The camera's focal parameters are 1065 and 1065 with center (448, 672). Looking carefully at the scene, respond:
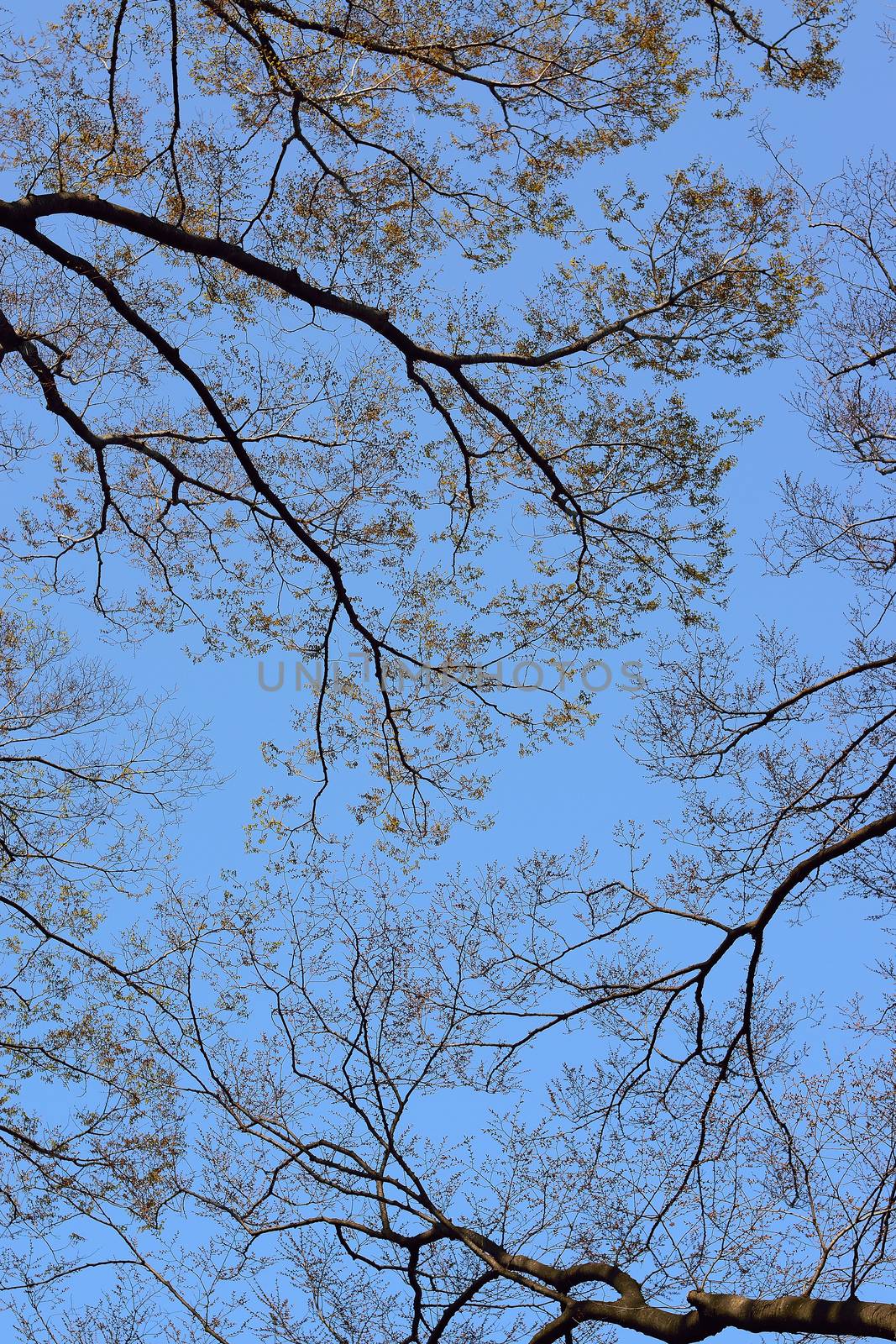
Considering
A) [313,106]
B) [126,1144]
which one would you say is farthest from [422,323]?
[126,1144]

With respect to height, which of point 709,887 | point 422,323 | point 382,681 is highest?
point 422,323

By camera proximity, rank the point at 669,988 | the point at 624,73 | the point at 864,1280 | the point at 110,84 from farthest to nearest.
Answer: the point at 624,73 < the point at 110,84 < the point at 669,988 < the point at 864,1280

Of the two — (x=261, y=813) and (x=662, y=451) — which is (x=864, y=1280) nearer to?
(x=261, y=813)

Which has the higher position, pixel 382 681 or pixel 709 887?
pixel 382 681

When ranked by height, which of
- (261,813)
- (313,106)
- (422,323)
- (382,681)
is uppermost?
(313,106)

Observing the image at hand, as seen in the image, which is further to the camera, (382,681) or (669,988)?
(382,681)

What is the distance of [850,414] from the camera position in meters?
5.29

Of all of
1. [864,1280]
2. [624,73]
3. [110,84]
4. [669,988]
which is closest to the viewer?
[864,1280]

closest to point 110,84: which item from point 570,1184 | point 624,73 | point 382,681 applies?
point 624,73

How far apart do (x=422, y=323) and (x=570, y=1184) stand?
14.2 feet

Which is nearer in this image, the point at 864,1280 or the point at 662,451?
the point at 864,1280

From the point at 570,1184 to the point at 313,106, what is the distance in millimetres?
5372

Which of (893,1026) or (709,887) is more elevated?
(709,887)

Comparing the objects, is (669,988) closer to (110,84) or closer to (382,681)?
(382,681)
